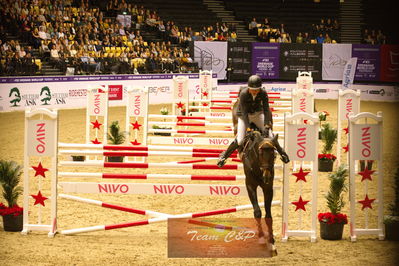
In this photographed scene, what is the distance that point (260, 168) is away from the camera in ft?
29.1

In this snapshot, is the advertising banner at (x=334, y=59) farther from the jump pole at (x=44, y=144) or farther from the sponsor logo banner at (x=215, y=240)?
the jump pole at (x=44, y=144)

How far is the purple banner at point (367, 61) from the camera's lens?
34.7 metres

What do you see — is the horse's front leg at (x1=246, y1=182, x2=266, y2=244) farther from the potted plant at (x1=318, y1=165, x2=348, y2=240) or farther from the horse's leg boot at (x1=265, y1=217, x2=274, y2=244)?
the potted plant at (x1=318, y1=165, x2=348, y2=240)

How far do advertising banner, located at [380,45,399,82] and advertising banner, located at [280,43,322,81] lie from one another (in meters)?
3.27

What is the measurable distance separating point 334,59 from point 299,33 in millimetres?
3060

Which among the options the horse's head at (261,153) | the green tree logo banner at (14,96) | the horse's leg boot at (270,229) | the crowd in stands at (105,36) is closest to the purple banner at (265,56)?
the crowd in stands at (105,36)

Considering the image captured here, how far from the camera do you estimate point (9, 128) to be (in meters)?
20.4

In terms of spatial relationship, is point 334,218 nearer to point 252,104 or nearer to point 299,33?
point 252,104

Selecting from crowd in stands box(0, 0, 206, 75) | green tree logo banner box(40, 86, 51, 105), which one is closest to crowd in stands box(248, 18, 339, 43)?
crowd in stands box(0, 0, 206, 75)

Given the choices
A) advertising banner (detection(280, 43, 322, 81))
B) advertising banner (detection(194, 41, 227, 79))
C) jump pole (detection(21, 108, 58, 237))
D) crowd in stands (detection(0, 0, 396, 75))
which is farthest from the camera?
advertising banner (detection(280, 43, 322, 81))

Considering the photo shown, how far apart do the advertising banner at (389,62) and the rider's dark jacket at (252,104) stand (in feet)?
85.8

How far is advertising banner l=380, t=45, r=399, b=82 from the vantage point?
34188mm

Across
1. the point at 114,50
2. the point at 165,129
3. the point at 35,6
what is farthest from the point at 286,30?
the point at 165,129

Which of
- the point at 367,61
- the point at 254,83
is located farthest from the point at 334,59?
the point at 254,83
